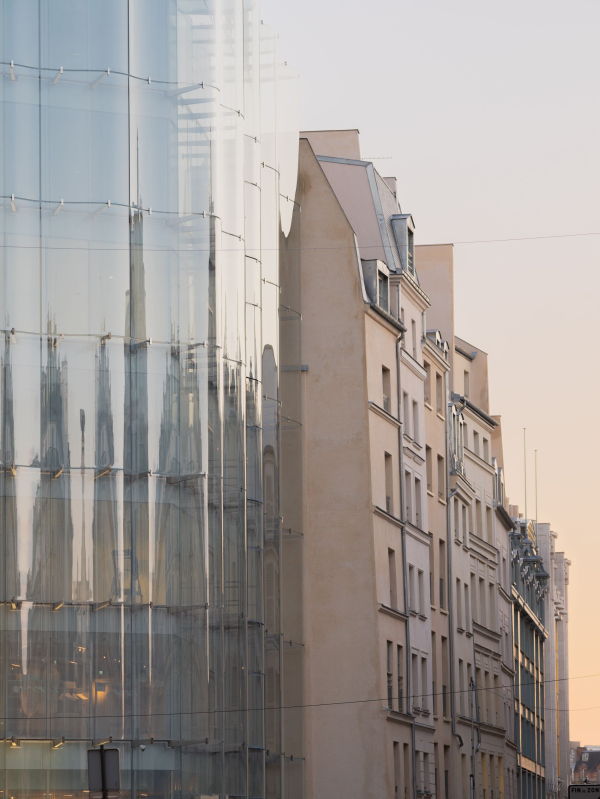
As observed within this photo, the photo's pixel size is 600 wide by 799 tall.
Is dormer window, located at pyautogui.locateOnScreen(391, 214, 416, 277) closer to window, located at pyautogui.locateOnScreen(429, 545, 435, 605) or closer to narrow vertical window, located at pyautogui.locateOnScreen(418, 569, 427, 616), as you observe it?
window, located at pyautogui.locateOnScreen(429, 545, 435, 605)

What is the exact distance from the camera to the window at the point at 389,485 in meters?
55.7

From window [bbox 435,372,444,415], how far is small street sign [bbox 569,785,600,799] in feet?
84.4

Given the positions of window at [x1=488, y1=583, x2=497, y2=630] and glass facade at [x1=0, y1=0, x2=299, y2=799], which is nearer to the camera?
glass facade at [x1=0, y1=0, x2=299, y2=799]

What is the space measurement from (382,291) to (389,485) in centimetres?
711

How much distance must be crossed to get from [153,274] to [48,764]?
12629 millimetres

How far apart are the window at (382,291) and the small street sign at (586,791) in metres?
20.0

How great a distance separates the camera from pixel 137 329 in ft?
135

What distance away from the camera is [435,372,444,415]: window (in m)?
67.0

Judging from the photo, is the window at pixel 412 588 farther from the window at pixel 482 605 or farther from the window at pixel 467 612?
the window at pixel 482 605

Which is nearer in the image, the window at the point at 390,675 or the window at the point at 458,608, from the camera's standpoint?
the window at the point at 390,675

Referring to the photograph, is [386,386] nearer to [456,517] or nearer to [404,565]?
[404,565]

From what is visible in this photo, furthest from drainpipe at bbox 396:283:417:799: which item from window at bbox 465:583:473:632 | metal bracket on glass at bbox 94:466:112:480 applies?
metal bracket on glass at bbox 94:466:112:480

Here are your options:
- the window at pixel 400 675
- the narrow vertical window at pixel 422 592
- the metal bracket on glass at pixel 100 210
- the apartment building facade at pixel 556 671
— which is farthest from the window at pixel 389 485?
the apartment building facade at pixel 556 671

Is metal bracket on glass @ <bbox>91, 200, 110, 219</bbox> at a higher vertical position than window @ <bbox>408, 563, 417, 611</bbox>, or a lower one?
higher
